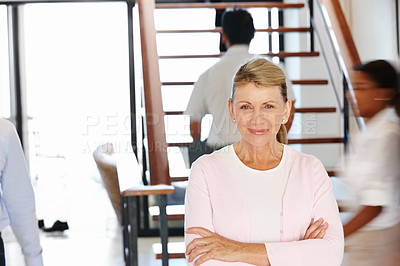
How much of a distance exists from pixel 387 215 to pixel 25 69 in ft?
19.5

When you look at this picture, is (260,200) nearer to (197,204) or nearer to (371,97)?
(197,204)

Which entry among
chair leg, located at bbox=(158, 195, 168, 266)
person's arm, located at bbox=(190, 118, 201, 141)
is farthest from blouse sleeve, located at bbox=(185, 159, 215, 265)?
person's arm, located at bbox=(190, 118, 201, 141)

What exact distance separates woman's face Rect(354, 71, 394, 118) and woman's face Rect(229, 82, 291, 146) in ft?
2.05

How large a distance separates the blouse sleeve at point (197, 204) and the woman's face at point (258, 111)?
18 centimetres

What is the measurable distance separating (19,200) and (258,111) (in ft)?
2.51

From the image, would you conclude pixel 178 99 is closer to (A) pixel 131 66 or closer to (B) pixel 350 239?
(A) pixel 131 66

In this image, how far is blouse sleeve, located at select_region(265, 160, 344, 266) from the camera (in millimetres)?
1641

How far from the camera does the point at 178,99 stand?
245 inches

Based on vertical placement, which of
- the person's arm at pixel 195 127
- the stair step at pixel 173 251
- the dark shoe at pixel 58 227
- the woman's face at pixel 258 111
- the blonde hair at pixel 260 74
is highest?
the blonde hair at pixel 260 74

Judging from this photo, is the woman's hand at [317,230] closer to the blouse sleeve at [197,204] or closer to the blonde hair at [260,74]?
the blouse sleeve at [197,204]

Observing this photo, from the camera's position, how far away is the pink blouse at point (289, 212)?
5.48ft

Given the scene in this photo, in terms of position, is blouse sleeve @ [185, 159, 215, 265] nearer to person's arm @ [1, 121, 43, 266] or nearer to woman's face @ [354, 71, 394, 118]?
person's arm @ [1, 121, 43, 266]

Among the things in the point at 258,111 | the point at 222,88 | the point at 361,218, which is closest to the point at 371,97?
the point at 361,218

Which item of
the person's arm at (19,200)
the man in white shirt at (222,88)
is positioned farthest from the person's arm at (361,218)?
the man in white shirt at (222,88)
